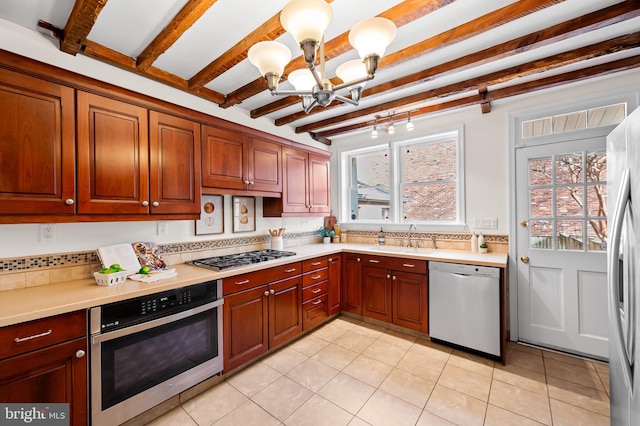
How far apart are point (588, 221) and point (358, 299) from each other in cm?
242

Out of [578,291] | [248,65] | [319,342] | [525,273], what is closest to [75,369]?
[319,342]

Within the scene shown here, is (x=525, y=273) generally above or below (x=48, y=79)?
below

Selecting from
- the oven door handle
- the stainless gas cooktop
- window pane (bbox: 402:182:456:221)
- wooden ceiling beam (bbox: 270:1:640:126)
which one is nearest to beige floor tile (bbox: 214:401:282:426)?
the oven door handle

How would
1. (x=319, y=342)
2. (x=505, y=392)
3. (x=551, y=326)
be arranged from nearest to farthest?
(x=505, y=392), (x=551, y=326), (x=319, y=342)

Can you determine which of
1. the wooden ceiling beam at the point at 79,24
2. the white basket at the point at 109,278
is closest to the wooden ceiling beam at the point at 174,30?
the wooden ceiling beam at the point at 79,24

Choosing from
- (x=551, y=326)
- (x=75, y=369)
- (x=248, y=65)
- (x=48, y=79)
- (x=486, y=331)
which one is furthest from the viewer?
(x=551, y=326)

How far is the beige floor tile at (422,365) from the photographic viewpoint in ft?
7.55

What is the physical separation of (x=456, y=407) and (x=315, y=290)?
64.7 inches

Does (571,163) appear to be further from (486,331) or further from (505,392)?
(505,392)

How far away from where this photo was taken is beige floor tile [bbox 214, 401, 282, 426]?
1777 millimetres

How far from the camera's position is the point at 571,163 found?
2568 mm

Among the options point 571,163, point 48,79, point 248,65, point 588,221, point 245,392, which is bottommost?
point 245,392

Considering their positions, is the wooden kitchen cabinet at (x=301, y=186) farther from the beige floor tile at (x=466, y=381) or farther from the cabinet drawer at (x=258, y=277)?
the beige floor tile at (x=466, y=381)

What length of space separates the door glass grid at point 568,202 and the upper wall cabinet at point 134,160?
3313 millimetres
